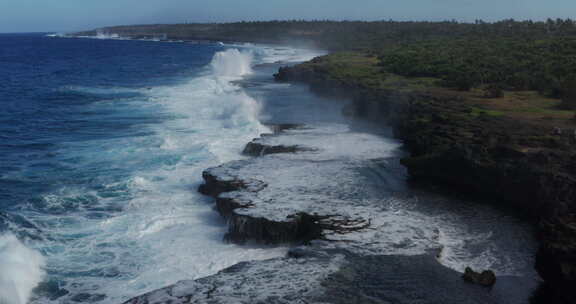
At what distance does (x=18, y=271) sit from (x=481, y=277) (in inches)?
539

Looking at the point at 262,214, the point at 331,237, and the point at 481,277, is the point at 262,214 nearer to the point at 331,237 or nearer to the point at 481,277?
the point at 331,237

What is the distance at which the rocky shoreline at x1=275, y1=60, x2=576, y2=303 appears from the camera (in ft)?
52.4

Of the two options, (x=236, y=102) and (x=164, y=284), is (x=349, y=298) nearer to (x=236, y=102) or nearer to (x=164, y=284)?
(x=164, y=284)

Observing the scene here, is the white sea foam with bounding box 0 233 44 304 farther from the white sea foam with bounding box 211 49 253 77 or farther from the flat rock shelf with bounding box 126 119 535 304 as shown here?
the white sea foam with bounding box 211 49 253 77

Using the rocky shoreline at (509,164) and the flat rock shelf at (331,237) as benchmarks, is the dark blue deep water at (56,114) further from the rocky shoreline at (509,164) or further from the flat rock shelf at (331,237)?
the rocky shoreline at (509,164)

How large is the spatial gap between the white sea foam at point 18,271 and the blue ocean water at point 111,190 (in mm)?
36

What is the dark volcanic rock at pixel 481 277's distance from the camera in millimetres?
16359

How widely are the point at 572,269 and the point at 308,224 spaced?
326 inches

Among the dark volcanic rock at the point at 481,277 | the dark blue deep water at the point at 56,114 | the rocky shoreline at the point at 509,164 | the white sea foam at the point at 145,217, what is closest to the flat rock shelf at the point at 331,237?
the dark volcanic rock at the point at 481,277

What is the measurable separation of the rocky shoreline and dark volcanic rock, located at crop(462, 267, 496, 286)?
139 cm

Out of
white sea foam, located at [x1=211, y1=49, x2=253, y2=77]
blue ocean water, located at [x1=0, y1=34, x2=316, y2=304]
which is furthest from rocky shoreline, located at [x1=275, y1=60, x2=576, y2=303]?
white sea foam, located at [x1=211, y1=49, x2=253, y2=77]

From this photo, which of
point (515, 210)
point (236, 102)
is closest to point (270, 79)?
point (236, 102)

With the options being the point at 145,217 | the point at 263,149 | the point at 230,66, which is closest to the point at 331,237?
the point at 145,217

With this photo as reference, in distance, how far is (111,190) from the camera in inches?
989
